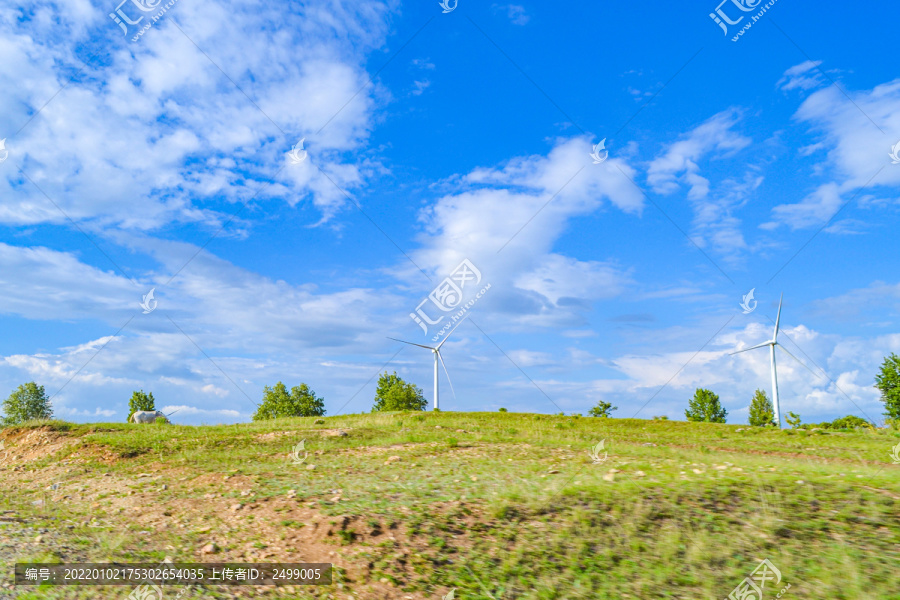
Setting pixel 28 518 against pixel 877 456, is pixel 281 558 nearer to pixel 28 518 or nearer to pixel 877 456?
pixel 28 518

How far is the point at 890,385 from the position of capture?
219 feet

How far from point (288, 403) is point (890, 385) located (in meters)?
94.0

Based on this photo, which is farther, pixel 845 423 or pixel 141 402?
pixel 141 402

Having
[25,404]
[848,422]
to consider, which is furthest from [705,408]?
[25,404]

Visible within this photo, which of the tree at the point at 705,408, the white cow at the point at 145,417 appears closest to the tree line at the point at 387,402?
the tree at the point at 705,408

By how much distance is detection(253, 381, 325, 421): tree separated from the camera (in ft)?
324

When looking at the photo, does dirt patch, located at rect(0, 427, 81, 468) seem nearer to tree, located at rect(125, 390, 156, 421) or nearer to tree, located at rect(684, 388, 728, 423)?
tree, located at rect(125, 390, 156, 421)

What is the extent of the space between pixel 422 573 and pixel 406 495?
4.04 m

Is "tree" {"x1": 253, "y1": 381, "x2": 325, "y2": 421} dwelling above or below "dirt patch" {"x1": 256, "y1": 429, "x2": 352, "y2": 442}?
above

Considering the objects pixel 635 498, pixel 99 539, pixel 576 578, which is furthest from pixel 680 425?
pixel 99 539

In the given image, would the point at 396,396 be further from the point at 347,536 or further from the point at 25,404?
the point at 347,536

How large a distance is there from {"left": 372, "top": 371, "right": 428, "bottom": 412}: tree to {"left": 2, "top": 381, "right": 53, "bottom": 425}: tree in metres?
51.7

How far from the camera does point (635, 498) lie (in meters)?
11.9

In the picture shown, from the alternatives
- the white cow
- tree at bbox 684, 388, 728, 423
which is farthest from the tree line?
the white cow
